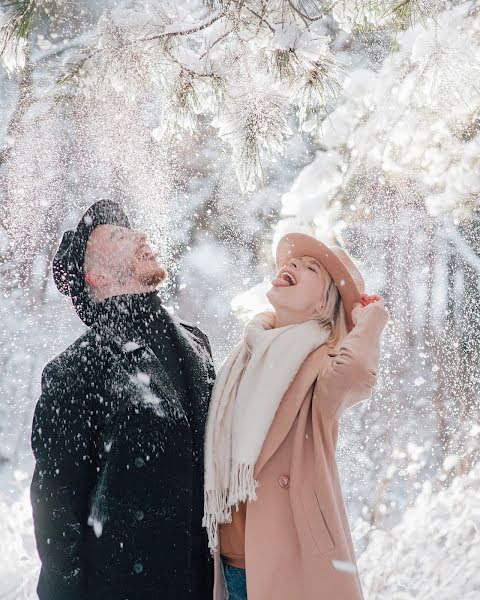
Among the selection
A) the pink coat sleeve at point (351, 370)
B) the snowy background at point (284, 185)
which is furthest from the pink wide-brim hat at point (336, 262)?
the snowy background at point (284, 185)

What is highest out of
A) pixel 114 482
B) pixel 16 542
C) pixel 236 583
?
pixel 114 482

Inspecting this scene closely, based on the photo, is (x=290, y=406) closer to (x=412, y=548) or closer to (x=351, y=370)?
(x=351, y=370)

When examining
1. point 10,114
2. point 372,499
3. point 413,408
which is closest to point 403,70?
point 10,114

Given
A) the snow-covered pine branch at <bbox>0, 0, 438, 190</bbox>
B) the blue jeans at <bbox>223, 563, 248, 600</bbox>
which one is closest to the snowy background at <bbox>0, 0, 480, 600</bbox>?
the snow-covered pine branch at <bbox>0, 0, 438, 190</bbox>

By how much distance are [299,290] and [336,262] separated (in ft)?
0.60

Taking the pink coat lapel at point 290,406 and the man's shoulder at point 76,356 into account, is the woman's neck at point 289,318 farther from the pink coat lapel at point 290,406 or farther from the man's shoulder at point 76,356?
the man's shoulder at point 76,356

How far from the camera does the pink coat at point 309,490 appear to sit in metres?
1.67

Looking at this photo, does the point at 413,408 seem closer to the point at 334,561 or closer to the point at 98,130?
the point at 98,130

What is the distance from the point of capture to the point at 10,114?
13.7 feet

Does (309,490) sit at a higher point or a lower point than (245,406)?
lower

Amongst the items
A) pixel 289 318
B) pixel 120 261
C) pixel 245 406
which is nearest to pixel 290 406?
pixel 245 406

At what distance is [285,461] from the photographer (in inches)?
72.0

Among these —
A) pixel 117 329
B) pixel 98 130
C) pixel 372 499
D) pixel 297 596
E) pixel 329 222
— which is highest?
pixel 98 130

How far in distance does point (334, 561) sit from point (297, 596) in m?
0.15
